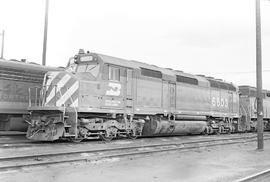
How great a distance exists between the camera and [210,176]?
24.8 ft

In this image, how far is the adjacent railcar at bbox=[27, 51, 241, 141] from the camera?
41.9ft

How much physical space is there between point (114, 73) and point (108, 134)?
266cm

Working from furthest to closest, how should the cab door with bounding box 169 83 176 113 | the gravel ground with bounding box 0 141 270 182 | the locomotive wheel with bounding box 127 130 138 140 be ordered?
the cab door with bounding box 169 83 176 113 → the locomotive wheel with bounding box 127 130 138 140 → the gravel ground with bounding box 0 141 270 182

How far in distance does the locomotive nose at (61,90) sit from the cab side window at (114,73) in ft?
5.98

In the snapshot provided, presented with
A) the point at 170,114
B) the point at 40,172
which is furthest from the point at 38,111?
the point at 170,114

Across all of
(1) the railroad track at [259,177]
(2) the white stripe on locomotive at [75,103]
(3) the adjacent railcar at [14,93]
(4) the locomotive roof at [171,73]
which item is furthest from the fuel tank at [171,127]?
(1) the railroad track at [259,177]

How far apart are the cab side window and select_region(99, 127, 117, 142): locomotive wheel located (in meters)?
2.18

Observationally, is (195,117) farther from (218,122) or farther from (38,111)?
(38,111)

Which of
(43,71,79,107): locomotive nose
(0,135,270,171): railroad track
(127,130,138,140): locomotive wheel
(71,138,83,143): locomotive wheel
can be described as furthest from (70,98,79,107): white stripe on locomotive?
(127,130,138,140): locomotive wheel

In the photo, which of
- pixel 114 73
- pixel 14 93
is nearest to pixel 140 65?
pixel 114 73

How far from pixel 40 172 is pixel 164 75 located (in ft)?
A: 35.9

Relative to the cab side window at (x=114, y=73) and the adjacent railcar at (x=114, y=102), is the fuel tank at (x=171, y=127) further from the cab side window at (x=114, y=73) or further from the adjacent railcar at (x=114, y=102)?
the cab side window at (x=114, y=73)

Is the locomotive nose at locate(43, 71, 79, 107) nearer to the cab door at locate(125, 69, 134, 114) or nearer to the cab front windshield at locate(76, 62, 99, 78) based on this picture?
the cab front windshield at locate(76, 62, 99, 78)

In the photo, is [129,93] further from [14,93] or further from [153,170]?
[153,170]
